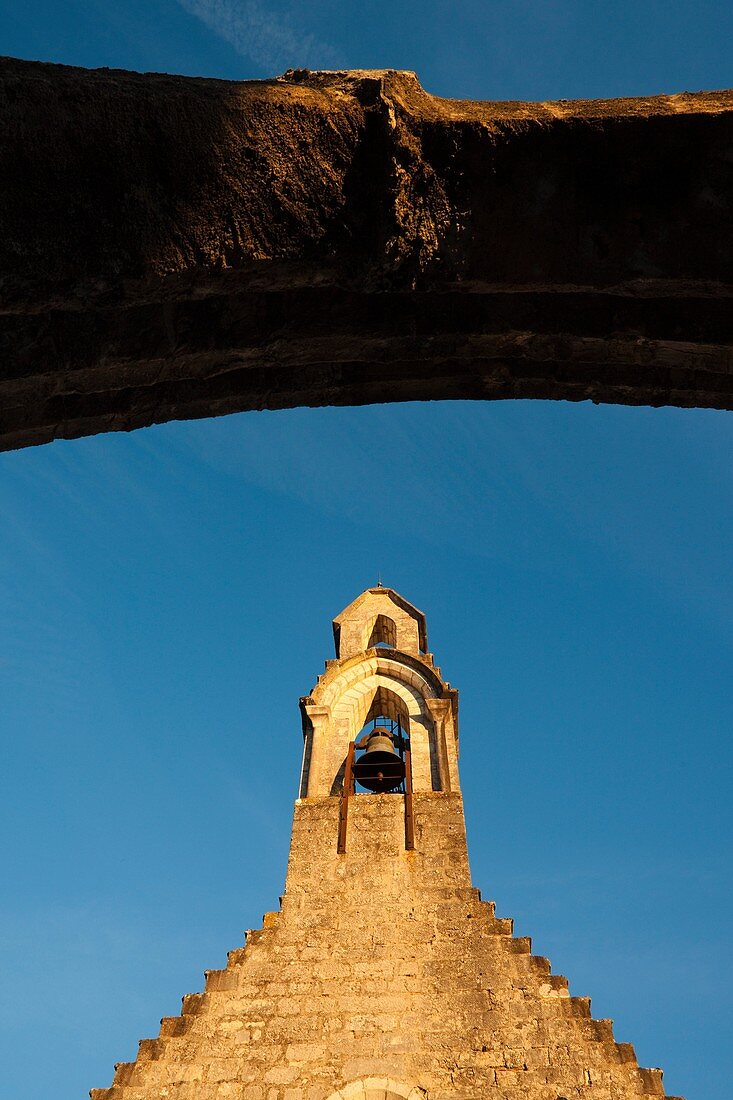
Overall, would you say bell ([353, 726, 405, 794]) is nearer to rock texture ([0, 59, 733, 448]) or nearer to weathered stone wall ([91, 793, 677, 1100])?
weathered stone wall ([91, 793, 677, 1100])

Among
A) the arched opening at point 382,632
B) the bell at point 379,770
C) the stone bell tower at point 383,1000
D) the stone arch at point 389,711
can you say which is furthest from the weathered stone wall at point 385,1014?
the arched opening at point 382,632

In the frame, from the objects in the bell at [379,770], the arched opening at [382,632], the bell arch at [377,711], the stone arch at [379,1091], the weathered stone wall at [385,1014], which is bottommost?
the stone arch at [379,1091]

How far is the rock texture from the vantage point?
108 inches

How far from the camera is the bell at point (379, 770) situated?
12023mm

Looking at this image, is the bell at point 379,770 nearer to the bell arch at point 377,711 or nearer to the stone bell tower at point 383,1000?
the bell arch at point 377,711

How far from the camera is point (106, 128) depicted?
9.07 feet

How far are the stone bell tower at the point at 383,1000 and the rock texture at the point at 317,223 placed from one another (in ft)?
22.0

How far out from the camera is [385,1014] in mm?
8305

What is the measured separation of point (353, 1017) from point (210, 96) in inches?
307

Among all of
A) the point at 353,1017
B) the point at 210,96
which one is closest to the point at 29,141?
the point at 210,96

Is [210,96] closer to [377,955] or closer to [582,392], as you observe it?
[582,392]

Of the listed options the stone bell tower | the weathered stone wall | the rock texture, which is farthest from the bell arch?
the rock texture

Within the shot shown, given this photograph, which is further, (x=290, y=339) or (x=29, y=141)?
(x=290, y=339)

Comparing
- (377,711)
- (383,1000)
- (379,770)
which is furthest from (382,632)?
(383,1000)
